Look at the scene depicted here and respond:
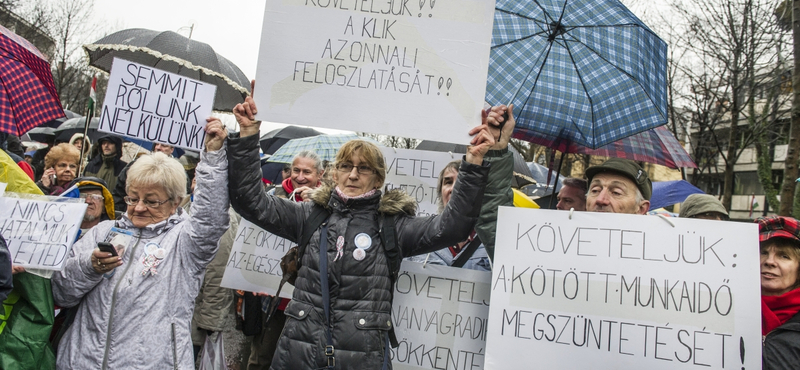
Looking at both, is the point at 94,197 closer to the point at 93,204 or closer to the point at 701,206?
the point at 93,204

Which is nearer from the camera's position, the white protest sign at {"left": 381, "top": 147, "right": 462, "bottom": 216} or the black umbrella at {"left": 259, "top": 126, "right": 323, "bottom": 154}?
the white protest sign at {"left": 381, "top": 147, "right": 462, "bottom": 216}

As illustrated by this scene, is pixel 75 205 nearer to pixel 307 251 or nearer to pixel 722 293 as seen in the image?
pixel 307 251

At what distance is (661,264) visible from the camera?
8.32 feet

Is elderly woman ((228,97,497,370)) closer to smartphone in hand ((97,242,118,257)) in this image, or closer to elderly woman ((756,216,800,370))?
smartphone in hand ((97,242,118,257))

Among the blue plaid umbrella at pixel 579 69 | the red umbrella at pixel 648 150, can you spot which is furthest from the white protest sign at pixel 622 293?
the red umbrella at pixel 648 150

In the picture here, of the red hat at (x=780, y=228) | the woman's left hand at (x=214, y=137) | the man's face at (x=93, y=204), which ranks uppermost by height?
the woman's left hand at (x=214, y=137)

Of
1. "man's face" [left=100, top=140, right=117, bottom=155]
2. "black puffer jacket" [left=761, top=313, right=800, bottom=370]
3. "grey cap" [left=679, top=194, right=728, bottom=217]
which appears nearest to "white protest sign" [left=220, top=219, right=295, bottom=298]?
"black puffer jacket" [left=761, top=313, right=800, bottom=370]

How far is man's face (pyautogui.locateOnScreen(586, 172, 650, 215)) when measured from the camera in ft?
10.3

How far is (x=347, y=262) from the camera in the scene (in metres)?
2.54

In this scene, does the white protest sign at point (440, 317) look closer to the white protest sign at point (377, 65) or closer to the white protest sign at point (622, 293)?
the white protest sign at point (622, 293)

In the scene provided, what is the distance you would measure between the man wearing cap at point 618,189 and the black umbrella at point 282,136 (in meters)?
6.35

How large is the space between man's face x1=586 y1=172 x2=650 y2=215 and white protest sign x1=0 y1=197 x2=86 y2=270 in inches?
111

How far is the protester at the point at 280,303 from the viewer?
4.16 m

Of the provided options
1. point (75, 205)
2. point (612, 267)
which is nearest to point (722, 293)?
point (612, 267)
